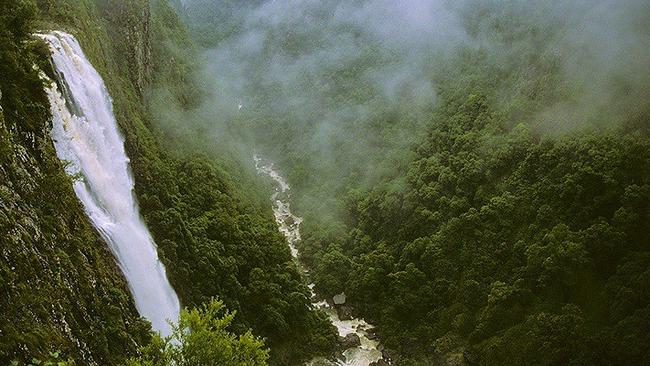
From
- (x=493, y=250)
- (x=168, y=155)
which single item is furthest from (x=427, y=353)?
(x=168, y=155)

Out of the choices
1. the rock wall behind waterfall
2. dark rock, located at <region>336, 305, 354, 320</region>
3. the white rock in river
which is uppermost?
the white rock in river

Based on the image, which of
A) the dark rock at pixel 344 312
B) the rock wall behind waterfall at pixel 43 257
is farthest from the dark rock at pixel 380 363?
the rock wall behind waterfall at pixel 43 257

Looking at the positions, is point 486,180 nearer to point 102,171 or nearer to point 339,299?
point 339,299

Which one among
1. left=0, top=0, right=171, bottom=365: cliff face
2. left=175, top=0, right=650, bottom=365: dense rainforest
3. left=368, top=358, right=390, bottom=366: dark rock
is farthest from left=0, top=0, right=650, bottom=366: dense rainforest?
left=368, top=358, right=390, bottom=366: dark rock

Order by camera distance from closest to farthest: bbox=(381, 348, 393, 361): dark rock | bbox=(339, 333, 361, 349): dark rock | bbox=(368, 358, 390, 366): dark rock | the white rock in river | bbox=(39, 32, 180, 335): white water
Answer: bbox=(39, 32, 180, 335): white water
bbox=(368, 358, 390, 366): dark rock
bbox=(381, 348, 393, 361): dark rock
bbox=(339, 333, 361, 349): dark rock
the white rock in river

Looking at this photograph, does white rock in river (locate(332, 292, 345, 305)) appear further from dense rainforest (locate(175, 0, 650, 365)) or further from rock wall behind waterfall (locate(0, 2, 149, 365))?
rock wall behind waterfall (locate(0, 2, 149, 365))

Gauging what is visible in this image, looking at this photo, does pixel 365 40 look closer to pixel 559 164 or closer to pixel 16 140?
pixel 559 164

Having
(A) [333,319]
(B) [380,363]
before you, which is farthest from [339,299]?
(B) [380,363]
